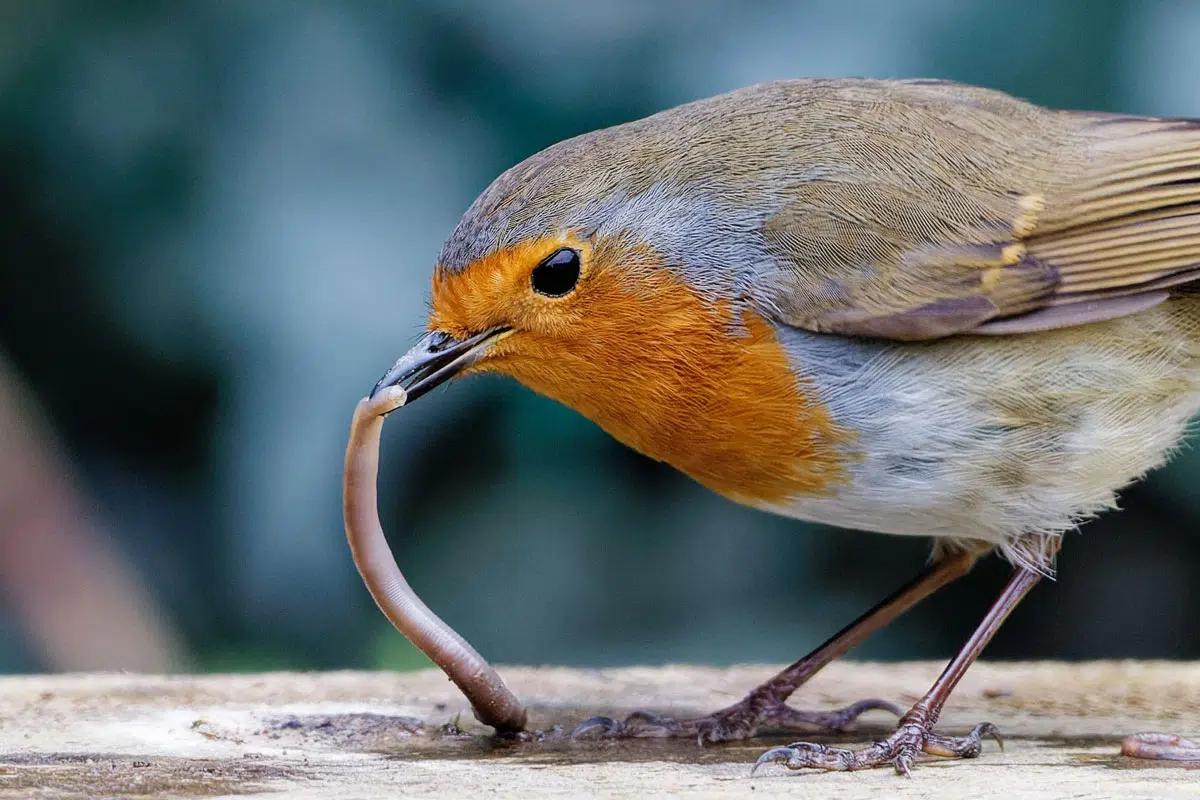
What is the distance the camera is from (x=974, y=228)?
126 inches

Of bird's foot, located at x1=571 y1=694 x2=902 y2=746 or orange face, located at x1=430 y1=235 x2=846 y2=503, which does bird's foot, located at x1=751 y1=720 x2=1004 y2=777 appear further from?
orange face, located at x1=430 y1=235 x2=846 y2=503

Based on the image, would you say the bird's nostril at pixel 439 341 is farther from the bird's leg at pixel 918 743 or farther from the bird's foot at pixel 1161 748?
the bird's foot at pixel 1161 748

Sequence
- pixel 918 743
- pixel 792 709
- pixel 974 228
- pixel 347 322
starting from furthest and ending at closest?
pixel 347 322
pixel 792 709
pixel 974 228
pixel 918 743

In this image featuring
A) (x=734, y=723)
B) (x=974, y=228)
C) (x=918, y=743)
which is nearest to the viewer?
(x=918, y=743)

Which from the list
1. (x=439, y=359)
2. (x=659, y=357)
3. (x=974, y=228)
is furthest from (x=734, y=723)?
(x=974, y=228)

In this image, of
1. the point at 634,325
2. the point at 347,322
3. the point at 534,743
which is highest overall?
the point at 347,322

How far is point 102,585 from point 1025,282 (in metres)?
2.71

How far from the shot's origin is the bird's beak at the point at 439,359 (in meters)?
3.02

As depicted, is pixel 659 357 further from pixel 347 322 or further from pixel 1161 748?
pixel 347 322

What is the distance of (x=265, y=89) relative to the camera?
4285 millimetres

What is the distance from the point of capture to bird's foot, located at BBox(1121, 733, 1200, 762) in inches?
113

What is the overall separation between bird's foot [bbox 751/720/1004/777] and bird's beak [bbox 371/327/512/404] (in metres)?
0.96

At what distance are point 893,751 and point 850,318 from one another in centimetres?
85

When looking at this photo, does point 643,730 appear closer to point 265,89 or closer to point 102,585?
point 102,585
